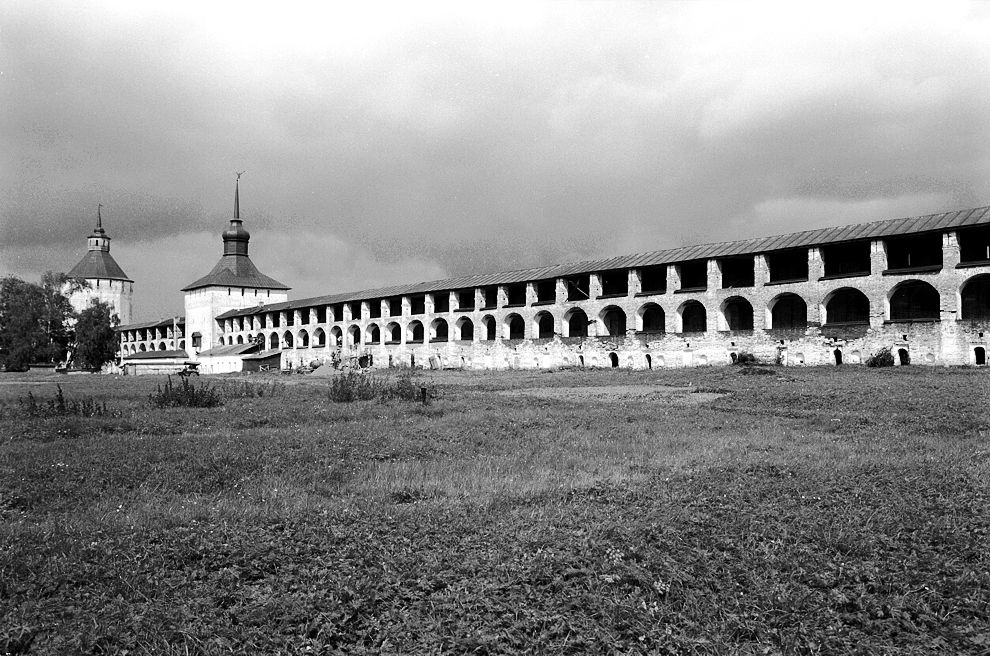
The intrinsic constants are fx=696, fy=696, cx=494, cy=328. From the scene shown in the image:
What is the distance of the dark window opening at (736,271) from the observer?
116 feet

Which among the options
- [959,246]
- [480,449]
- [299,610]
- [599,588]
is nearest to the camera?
[299,610]

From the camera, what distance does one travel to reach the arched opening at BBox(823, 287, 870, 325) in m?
31.8

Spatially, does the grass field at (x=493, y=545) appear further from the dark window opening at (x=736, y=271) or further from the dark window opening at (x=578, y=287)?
the dark window opening at (x=578, y=287)

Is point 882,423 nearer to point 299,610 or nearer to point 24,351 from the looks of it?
point 299,610

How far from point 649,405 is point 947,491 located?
9.28 meters

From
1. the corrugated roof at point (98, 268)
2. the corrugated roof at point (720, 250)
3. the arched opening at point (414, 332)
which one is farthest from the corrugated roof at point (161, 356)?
the arched opening at point (414, 332)

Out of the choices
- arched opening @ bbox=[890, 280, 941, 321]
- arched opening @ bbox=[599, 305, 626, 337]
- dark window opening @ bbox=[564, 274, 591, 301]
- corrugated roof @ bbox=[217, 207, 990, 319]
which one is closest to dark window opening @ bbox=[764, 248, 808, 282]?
corrugated roof @ bbox=[217, 207, 990, 319]

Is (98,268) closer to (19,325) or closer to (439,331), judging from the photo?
(19,325)

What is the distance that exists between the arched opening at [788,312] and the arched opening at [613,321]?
882 centimetres

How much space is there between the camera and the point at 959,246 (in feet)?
89.9

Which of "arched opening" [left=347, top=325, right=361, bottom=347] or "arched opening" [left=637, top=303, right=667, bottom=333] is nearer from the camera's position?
"arched opening" [left=637, top=303, right=667, bottom=333]

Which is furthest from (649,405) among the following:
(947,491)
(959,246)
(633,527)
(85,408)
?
(959,246)

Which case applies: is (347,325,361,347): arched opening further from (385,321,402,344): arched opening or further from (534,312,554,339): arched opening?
(534,312,554,339): arched opening

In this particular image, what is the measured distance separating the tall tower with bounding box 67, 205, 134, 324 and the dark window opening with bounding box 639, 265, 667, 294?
7584 centimetres
